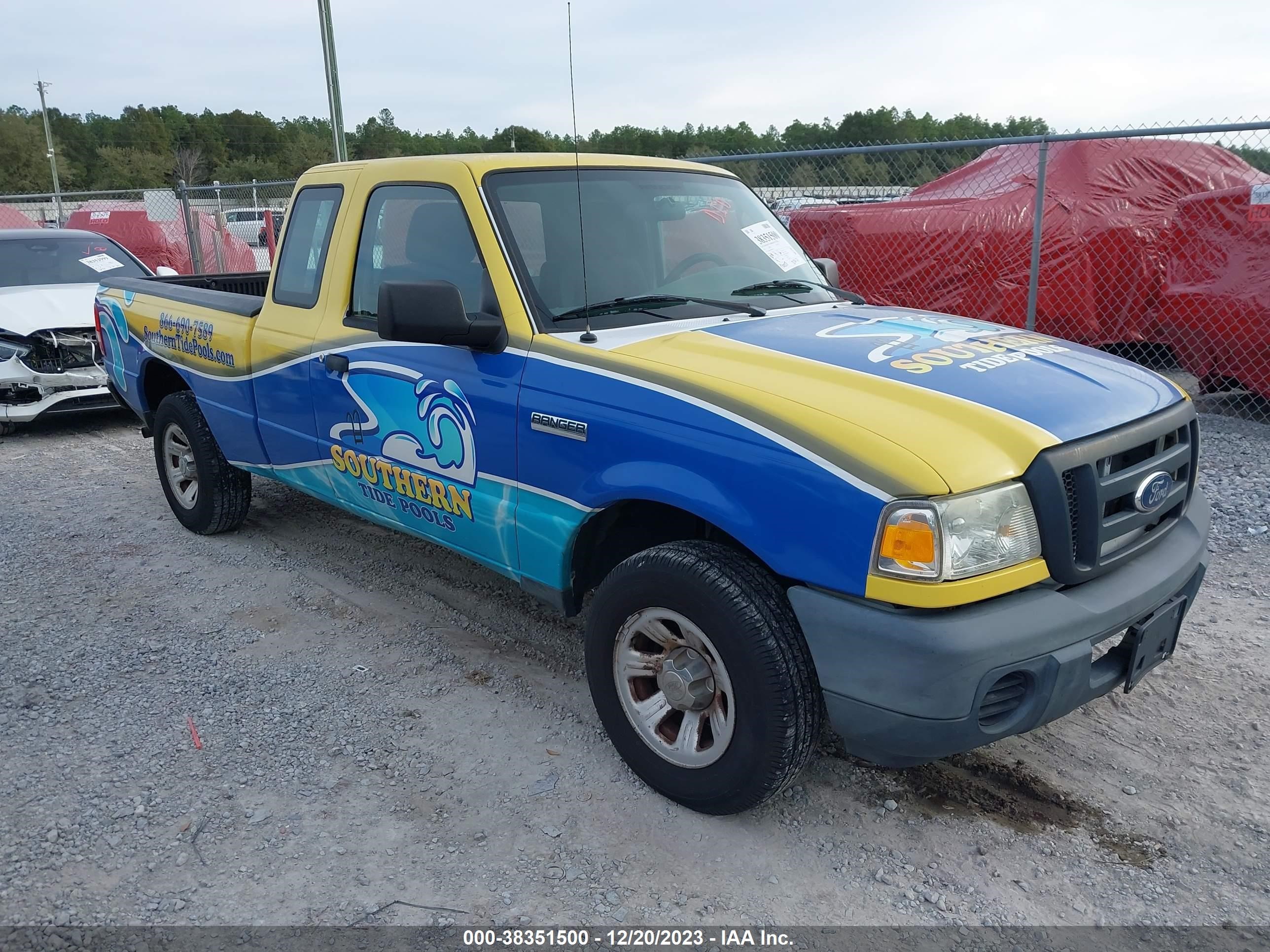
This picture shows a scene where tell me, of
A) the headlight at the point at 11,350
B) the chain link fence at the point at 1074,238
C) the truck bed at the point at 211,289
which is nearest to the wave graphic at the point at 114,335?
the truck bed at the point at 211,289

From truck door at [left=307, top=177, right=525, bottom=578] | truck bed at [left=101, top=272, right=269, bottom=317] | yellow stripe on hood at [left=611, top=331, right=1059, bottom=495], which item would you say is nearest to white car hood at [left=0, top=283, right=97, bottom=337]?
truck bed at [left=101, top=272, right=269, bottom=317]

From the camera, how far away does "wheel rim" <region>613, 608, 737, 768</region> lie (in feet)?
9.05

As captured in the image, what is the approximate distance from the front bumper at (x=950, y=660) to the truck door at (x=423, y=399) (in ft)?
4.13

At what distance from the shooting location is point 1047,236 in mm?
7957

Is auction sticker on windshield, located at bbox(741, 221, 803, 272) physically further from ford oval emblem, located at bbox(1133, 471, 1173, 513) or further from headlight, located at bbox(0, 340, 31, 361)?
headlight, located at bbox(0, 340, 31, 361)

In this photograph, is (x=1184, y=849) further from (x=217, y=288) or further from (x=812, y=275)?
(x=217, y=288)

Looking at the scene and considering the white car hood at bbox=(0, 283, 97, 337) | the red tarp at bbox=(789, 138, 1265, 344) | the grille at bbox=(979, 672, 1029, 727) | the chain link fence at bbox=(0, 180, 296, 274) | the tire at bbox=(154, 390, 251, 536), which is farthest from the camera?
the chain link fence at bbox=(0, 180, 296, 274)

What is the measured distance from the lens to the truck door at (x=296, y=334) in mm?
4094

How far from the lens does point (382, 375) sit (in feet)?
12.0

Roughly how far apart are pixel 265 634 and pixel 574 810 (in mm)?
1932

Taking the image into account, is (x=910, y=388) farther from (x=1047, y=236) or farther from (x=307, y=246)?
(x=1047, y=236)

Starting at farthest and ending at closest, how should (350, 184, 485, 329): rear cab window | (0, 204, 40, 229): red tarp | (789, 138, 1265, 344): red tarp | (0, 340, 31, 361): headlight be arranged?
(0, 204, 40, 229): red tarp < (789, 138, 1265, 344): red tarp < (0, 340, 31, 361): headlight < (350, 184, 485, 329): rear cab window

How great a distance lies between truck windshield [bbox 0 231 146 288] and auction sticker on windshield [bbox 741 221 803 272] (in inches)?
260

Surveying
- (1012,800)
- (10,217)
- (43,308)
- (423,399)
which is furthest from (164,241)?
(1012,800)
